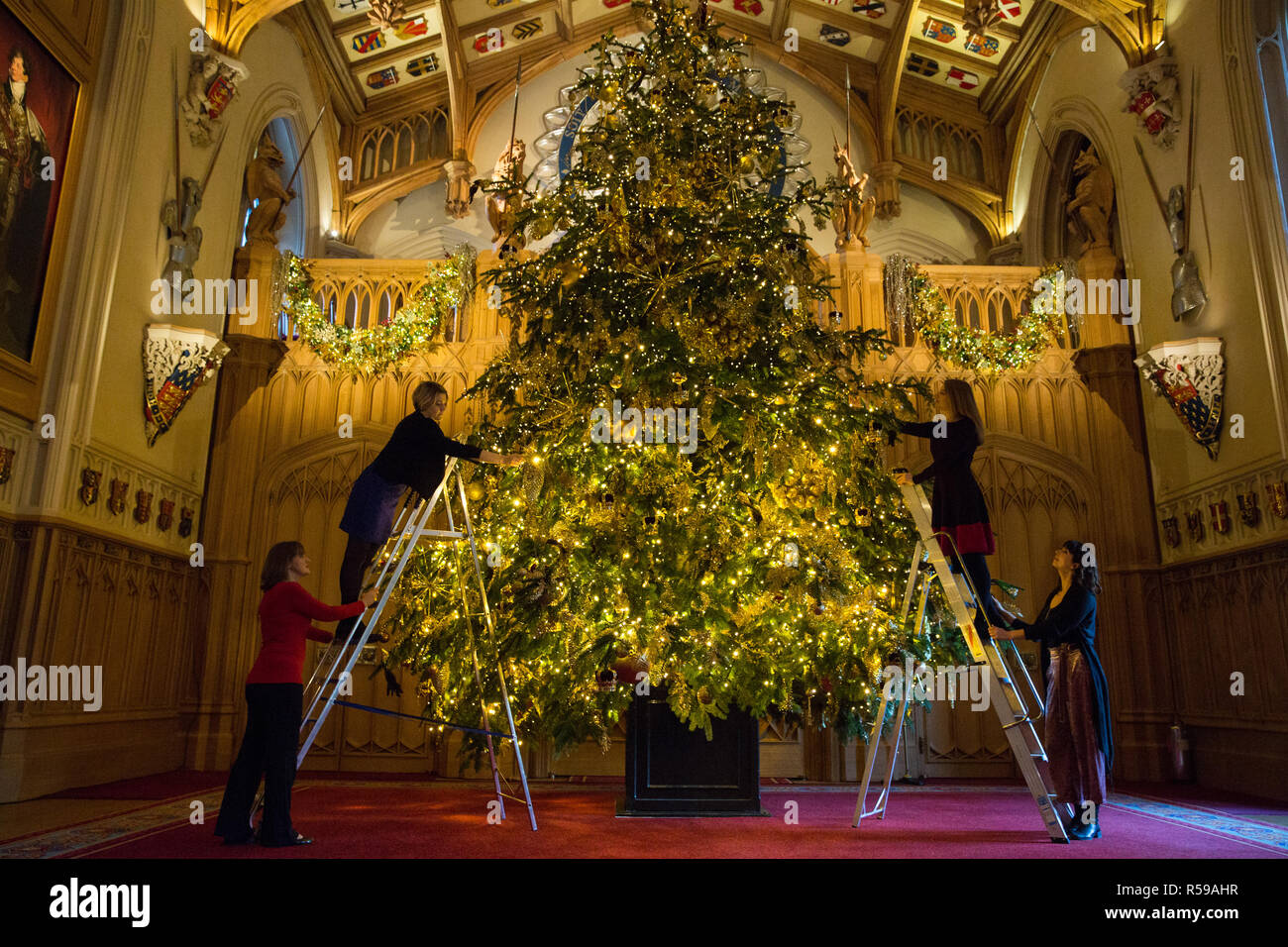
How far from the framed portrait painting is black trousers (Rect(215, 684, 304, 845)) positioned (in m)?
3.25

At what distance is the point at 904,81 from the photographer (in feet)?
33.0

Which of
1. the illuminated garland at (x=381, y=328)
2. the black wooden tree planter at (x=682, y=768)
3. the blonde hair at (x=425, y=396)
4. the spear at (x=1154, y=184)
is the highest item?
the spear at (x=1154, y=184)

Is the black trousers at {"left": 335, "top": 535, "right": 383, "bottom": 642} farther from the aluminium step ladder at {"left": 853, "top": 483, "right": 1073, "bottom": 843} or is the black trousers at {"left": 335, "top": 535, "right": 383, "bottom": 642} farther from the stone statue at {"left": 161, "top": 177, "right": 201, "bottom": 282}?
the stone statue at {"left": 161, "top": 177, "right": 201, "bottom": 282}

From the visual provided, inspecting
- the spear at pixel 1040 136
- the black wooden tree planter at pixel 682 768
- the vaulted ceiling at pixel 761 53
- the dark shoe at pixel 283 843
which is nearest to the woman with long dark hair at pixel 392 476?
the dark shoe at pixel 283 843

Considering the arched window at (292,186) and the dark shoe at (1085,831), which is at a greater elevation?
the arched window at (292,186)

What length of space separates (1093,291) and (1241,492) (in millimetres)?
2460

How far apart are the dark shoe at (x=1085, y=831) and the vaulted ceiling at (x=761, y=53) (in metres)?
7.90

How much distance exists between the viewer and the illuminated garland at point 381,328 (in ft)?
24.8

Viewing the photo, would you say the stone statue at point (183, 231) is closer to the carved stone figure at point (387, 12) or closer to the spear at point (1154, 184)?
the carved stone figure at point (387, 12)

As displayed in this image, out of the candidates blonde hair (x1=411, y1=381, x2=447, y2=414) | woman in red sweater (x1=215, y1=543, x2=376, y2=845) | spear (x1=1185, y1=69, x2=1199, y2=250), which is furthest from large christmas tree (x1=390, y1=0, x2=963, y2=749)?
spear (x1=1185, y1=69, x2=1199, y2=250)

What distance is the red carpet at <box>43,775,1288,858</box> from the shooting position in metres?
3.19

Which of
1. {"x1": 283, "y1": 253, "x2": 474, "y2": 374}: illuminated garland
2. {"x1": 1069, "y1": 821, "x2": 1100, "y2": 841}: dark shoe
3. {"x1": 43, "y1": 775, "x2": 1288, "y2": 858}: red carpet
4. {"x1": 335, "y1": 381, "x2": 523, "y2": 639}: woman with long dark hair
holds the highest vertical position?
{"x1": 283, "y1": 253, "x2": 474, "y2": 374}: illuminated garland

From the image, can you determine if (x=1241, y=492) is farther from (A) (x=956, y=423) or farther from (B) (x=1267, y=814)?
(A) (x=956, y=423)
